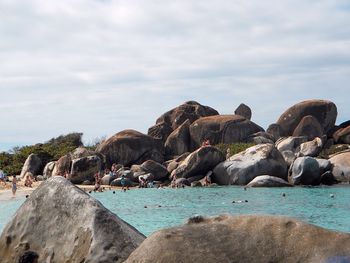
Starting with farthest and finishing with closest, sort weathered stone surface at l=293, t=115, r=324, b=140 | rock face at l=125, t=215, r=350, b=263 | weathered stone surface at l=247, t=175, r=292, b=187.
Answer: weathered stone surface at l=293, t=115, r=324, b=140, weathered stone surface at l=247, t=175, r=292, b=187, rock face at l=125, t=215, r=350, b=263

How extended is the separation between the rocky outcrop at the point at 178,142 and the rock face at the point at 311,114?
9282mm

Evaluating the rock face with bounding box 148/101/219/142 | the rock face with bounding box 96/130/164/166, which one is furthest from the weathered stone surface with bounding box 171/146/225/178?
the rock face with bounding box 148/101/219/142

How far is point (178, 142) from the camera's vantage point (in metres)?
56.3

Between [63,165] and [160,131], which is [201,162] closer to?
[63,165]

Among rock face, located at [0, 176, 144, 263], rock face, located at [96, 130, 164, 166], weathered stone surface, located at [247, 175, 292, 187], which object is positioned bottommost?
weathered stone surface, located at [247, 175, 292, 187]

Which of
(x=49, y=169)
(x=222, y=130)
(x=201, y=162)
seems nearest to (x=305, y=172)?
(x=201, y=162)

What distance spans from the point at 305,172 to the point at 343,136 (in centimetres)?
1371

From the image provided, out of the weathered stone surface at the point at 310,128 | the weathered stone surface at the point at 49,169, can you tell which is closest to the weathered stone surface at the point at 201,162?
the weathered stone surface at the point at 310,128

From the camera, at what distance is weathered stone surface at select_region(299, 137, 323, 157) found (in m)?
47.8

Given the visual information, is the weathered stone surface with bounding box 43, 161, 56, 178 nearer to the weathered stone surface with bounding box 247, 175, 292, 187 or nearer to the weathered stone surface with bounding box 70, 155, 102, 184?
the weathered stone surface with bounding box 70, 155, 102, 184

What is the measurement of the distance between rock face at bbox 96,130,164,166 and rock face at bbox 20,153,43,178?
18.3ft

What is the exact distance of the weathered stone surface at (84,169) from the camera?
155 ft

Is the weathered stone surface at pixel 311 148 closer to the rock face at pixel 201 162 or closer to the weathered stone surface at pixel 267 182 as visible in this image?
the rock face at pixel 201 162

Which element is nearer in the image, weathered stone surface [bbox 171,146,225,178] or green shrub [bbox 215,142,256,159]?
weathered stone surface [bbox 171,146,225,178]
